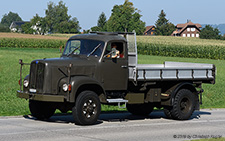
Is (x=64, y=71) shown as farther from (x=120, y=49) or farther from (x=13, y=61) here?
(x=13, y=61)

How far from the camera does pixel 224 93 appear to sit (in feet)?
84.1

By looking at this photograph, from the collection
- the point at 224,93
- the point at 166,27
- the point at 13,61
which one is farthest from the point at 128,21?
the point at 224,93

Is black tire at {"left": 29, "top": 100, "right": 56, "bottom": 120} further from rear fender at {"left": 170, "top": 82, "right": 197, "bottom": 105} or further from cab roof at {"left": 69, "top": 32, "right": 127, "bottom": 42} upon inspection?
rear fender at {"left": 170, "top": 82, "right": 197, "bottom": 105}

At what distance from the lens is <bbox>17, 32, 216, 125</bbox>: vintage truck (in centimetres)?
1207

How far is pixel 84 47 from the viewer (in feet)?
43.9

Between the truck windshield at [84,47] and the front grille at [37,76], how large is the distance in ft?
4.68

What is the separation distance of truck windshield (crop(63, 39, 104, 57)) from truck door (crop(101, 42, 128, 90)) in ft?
0.78

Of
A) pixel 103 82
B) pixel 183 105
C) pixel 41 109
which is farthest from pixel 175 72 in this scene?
pixel 41 109

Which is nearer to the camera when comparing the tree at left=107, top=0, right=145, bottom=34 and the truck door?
the truck door

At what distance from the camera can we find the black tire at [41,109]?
13.2 metres

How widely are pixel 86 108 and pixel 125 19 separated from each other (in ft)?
484

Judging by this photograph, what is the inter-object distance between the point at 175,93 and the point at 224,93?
Result: 1232cm

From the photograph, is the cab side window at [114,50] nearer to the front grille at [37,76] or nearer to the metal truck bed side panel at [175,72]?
the metal truck bed side panel at [175,72]

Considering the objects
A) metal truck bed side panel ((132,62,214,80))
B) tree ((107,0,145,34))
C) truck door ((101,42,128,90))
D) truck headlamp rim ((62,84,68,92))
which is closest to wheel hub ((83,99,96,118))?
truck headlamp rim ((62,84,68,92))
